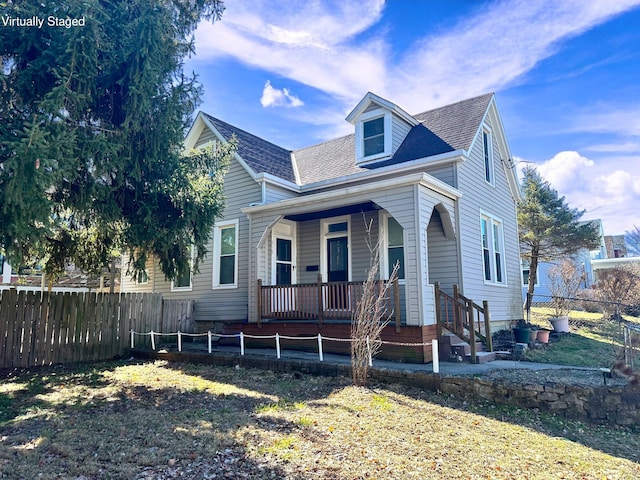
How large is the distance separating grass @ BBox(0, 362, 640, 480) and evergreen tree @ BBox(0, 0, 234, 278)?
103 inches

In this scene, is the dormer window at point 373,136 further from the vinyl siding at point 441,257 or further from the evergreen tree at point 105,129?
the evergreen tree at point 105,129

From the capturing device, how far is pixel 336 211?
36.8 feet

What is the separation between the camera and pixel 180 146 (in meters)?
8.50

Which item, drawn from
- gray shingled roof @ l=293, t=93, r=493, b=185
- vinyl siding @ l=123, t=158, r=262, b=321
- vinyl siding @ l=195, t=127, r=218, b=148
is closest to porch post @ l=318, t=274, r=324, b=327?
vinyl siding @ l=123, t=158, r=262, b=321

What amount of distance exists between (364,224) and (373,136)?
307 centimetres

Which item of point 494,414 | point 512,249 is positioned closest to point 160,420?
point 494,414

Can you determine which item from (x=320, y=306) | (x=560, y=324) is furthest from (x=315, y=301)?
(x=560, y=324)

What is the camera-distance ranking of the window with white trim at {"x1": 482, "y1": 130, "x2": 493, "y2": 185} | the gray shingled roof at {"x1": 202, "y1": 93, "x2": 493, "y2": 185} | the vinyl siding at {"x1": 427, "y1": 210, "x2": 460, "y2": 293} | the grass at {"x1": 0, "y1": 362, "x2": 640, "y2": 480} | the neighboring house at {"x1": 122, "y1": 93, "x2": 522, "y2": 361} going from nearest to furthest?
the grass at {"x1": 0, "y1": 362, "x2": 640, "y2": 480}
the neighboring house at {"x1": 122, "y1": 93, "x2": 522, "y2": 361}
the vinyl siding at {"x1": 427, "y1": 210, "x2": 460, "y2": 293}
the gray shingled roof at {"x1": 202, "y1": 93, "x2": 493, "y2": 185}
the window with white trim at {"x1": 482, "y1": 130, "x2": 493, "y2": 185}

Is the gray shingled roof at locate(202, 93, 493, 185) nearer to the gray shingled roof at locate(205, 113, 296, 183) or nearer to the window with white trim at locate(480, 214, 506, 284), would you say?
the gray shingled roof at locate(205, 113, 296, 183)

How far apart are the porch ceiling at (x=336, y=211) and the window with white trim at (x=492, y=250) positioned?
3.54 meters

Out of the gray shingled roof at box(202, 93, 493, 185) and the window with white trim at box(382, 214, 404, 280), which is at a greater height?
the gray shingled roof at box(202, 93, 493, 185)

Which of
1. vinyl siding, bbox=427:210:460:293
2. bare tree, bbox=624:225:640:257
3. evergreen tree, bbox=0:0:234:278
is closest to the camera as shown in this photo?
evergreen tree, bbox=0:0:234:278

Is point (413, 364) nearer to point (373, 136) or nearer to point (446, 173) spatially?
point (446, 173)

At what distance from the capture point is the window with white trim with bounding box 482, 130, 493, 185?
42.2ft
